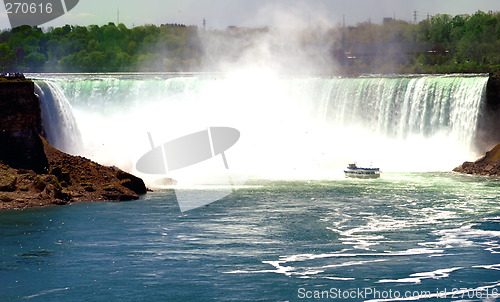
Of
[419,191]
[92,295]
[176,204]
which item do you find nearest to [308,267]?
Result: [92,295]

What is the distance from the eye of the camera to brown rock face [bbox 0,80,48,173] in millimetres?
58531

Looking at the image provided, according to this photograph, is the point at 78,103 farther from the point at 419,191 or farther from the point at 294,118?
the point at 419,191

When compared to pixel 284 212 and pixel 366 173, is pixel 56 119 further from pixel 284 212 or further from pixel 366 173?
pixel 284 212

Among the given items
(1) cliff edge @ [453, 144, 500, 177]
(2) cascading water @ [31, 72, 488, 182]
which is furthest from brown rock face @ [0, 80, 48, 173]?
(1) cliff edge @ [453, 144, 500, 177]

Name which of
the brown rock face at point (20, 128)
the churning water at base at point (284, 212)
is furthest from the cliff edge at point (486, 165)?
the brown rock face at point (20, 128)

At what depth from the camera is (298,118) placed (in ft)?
296

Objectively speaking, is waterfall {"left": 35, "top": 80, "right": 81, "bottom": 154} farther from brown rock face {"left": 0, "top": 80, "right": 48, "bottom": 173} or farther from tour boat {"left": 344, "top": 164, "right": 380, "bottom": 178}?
tour boat {"left": 344, "top": 164, "right": 380, "bottom": 178}

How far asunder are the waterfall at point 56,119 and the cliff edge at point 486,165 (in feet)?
90.9

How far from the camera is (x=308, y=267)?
39.9 meters

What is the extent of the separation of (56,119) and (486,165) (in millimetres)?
30121

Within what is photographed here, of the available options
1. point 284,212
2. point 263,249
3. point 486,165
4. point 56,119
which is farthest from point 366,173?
point 263,249

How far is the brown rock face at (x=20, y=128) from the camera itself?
192 ft

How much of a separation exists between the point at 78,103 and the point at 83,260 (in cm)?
4412

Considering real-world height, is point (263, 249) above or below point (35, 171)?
below
